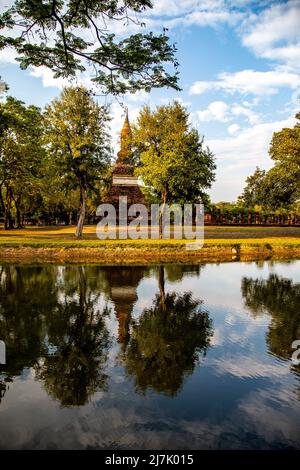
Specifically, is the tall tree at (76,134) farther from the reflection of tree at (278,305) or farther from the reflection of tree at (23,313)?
the reflection of tree at (278,305)

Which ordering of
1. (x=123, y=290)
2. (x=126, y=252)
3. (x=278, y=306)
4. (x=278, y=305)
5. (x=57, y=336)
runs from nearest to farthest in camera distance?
A: (x=57, y=336) → (x=278, y=306) → (x=278, y=305) → (x=123, y=290) → (x=126, y=252)

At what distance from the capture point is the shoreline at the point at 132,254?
25.7m

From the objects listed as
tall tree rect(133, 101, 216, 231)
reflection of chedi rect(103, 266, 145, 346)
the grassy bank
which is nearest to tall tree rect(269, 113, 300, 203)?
tall tree rect(133, 101, 216, 231)

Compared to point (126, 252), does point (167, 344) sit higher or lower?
lower

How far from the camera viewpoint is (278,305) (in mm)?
13062

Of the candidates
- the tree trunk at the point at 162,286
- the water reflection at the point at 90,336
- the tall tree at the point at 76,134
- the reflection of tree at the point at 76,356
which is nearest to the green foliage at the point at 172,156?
the tall tree at the point at 76,134

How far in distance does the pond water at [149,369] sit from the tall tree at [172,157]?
19102 millimetres

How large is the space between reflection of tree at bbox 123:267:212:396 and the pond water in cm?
3

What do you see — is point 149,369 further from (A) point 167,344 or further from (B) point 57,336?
(B) point 57,336

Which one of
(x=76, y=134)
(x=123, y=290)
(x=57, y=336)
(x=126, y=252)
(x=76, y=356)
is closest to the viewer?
(x=76, y=356)

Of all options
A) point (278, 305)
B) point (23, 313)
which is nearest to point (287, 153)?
point (278, 305)

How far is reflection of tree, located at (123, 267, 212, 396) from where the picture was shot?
735cm

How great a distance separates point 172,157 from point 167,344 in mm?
25203

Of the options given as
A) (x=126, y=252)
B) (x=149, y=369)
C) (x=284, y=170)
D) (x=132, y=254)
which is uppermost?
(x=284, y=170)
